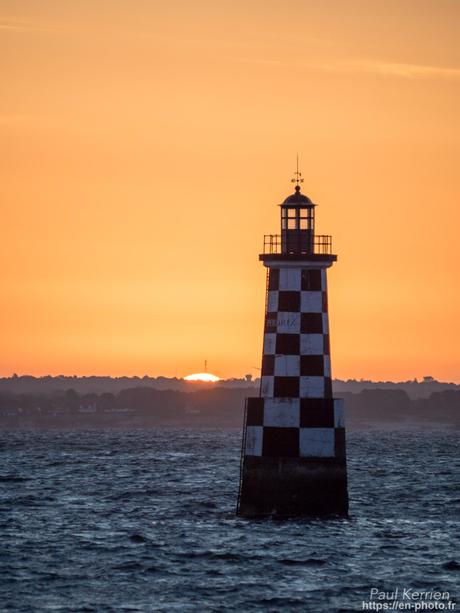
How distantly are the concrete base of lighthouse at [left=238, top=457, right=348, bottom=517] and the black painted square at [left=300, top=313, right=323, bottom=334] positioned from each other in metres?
3.16

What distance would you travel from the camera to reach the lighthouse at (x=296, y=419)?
3772 cm

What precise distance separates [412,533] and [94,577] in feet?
33.3

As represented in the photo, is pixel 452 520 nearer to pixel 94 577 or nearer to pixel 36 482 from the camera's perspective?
pixel 94 577

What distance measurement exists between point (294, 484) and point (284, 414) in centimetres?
174

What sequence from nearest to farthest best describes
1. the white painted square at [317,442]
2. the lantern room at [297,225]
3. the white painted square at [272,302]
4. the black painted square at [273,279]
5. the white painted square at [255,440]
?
1. the white painted square at [317,442]
2. the white painted square at [255,440]
3. the white painted square at [272,302]
4. the black painted square at [273,279]
5. the lantern room at [297,225]

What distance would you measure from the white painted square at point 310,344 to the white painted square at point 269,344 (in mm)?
702

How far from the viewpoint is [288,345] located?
37844mm

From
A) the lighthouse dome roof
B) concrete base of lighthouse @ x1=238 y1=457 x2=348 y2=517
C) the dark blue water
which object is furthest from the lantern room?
the dark blue water

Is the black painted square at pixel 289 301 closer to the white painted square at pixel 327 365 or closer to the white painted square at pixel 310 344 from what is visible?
the white painted square at pixel 310 344

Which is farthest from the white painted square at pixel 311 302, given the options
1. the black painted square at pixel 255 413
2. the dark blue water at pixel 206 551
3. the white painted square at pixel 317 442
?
the dark blue water at pixel 206 551

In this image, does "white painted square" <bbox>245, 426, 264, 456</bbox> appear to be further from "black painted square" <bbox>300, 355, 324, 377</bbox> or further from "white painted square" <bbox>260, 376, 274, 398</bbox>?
"black painted square" <bbox>300, 355, 324, 377</bbox>

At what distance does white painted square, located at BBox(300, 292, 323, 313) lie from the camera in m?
38.1

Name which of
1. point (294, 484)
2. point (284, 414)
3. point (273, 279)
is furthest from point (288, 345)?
point (294, 484)

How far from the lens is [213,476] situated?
64438mm
